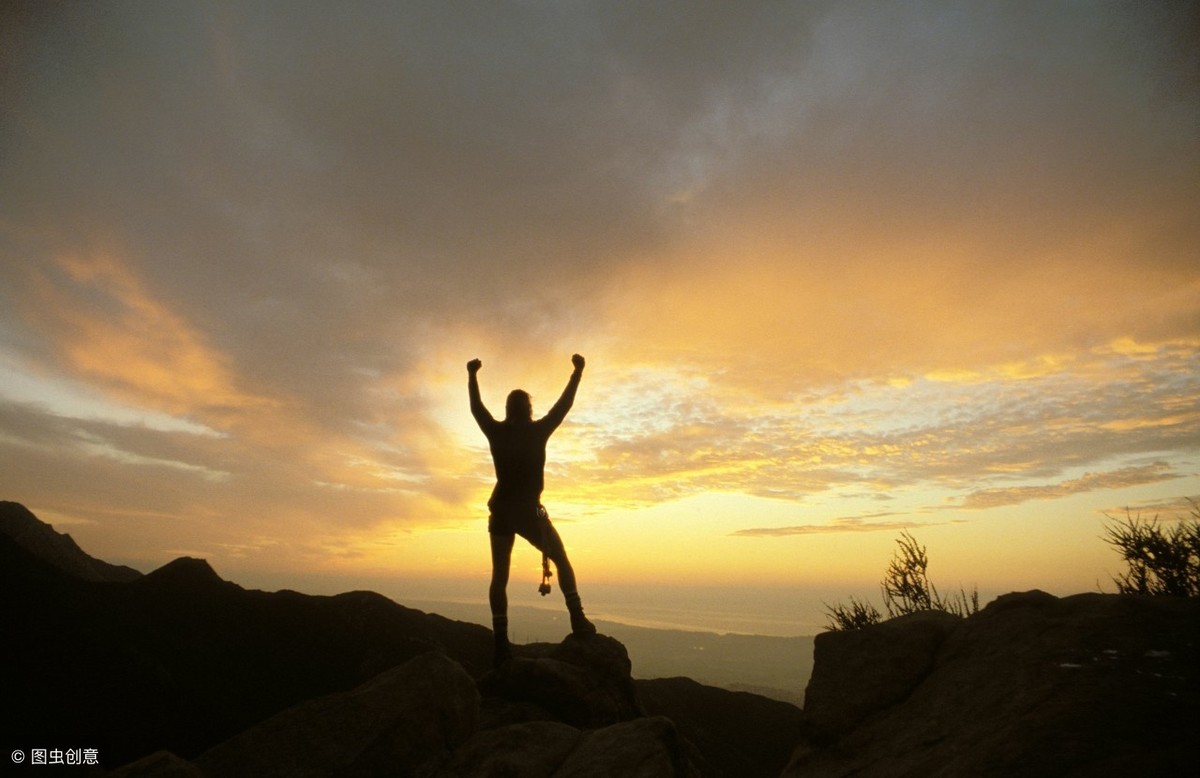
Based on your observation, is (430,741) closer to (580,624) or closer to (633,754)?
(633,754)

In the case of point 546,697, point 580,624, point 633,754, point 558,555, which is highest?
point 558,555

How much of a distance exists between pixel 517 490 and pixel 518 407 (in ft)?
3.75

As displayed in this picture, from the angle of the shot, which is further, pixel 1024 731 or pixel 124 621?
pixel 124 621

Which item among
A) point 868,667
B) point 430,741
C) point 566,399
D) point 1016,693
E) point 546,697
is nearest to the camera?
point 1016,693

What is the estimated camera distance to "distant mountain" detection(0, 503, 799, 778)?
511 centimetres

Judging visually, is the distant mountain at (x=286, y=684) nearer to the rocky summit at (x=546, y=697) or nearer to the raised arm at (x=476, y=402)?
the rocky summit at (x=546, y=697)

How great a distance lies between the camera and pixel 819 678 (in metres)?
4.84

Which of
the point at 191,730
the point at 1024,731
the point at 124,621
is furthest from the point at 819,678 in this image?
the point at 124,621

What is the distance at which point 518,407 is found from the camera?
297 inches

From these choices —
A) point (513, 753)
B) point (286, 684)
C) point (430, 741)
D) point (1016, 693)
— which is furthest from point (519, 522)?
point (286, 684)

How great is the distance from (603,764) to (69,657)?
1059 centimetres

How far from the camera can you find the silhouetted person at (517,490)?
281 inches

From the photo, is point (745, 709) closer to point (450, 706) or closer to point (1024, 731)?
point (450, 706)

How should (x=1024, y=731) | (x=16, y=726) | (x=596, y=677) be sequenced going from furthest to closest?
1. (x=16, y=726)
2. (x=596, y=677)
3. (x=1024, y=731)
